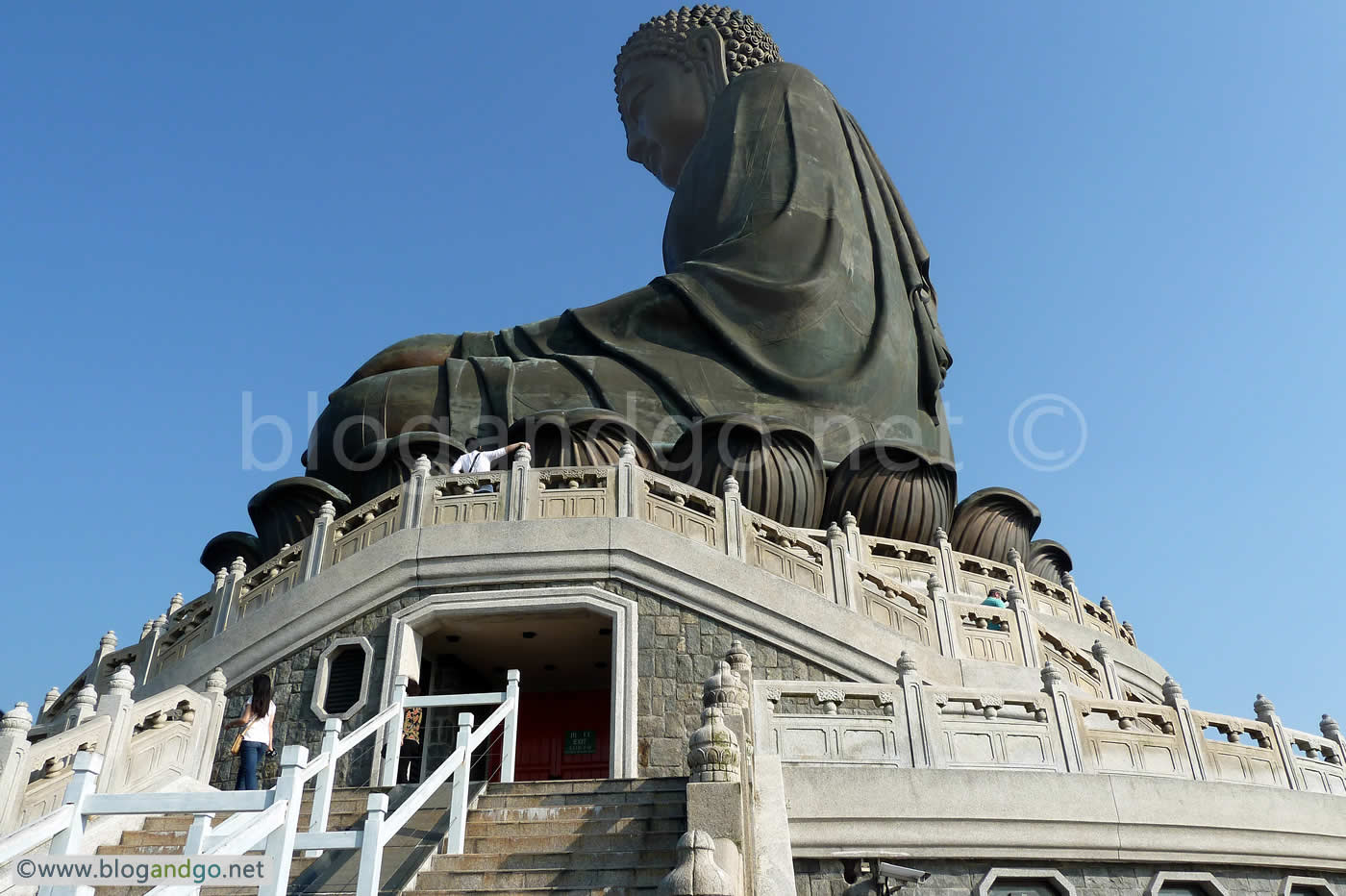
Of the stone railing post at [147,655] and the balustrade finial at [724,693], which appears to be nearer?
the balustrade finial at [724,693]

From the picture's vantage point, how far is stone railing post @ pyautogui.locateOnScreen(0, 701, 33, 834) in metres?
5.89

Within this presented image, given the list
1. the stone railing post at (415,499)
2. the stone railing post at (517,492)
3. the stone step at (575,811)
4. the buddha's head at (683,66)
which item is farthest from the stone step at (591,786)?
the buddha's head at (683,66)

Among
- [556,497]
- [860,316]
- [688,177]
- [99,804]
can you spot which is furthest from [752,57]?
[99,804]

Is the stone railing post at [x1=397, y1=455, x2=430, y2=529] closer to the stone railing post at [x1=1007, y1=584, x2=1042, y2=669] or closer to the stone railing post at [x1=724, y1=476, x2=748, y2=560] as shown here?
the stone railing post at [x1=724, y1=476, x2=748, y2=560]

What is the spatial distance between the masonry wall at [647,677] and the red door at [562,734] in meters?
1.83

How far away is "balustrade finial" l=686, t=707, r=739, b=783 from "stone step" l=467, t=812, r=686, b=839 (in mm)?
580

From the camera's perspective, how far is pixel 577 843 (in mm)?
5832

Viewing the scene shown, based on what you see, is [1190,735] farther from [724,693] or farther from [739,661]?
[724,693]

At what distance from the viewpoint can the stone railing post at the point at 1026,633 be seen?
9734mm

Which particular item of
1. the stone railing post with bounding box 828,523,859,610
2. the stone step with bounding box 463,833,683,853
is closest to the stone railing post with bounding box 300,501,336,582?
the stone railing post with bounding box 828,523,859,610

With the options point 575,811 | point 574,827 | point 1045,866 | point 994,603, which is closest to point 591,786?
point 575,811

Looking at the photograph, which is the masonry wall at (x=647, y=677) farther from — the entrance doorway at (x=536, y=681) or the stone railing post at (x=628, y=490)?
the stone railing post at (x=628, y=490)

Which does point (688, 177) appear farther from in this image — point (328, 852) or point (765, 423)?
point (328, 852)

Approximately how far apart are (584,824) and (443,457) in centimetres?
812
